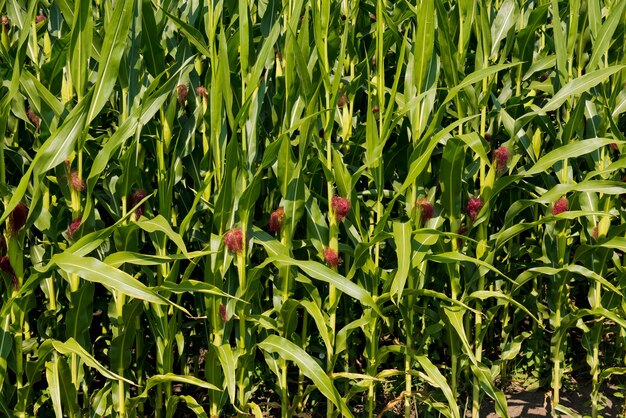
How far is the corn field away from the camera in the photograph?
10.5ft

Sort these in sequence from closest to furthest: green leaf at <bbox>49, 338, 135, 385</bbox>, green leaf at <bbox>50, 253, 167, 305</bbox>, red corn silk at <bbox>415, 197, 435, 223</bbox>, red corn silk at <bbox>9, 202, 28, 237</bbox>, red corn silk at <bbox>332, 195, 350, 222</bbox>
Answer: green leaf at <bbox>50, 253, 167, 305</bbox>, green leaf at <bbox>49, 338, 135, 385</bbox>, red corn silk at <bbox>9, 202, 28, 237</bbox>, red corn silk at <bbox>332, 195, 350, 222</bbox>, red corn silk at <bbox>415, 197, 435, 223</bbox>

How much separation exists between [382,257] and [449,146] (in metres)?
0.88

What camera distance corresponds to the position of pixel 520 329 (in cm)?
467

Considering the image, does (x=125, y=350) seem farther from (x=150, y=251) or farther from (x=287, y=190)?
(x=287, y=190)

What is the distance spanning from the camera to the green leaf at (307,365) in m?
3.23

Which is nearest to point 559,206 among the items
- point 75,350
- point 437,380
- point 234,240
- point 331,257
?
point 437,380

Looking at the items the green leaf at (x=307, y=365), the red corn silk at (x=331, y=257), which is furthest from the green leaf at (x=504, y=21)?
the green leaf at (x=307, y=365)

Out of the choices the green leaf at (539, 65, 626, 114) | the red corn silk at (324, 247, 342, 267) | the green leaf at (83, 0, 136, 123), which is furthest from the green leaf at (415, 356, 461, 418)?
the green leaf at (83, 0, 136, 123)

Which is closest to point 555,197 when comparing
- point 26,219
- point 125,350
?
point 125,350

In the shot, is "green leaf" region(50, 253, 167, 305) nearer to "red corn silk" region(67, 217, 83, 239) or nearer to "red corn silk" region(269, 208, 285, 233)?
"red corn silk" region(67, 217, 83, 239)

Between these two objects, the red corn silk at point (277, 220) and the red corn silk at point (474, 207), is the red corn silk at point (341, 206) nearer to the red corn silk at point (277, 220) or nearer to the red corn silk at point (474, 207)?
the red corn silk at point (277, 220)

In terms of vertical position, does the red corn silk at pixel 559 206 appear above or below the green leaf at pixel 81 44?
below

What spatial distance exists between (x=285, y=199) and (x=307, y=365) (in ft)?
2.12

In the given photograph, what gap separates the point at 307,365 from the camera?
10.8 ft
